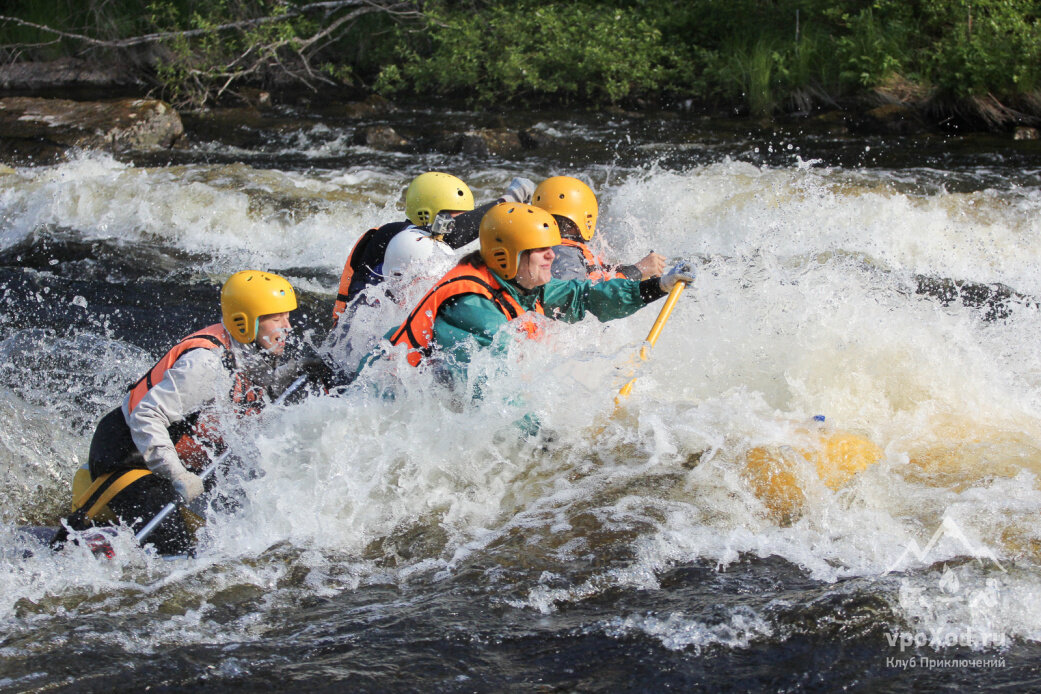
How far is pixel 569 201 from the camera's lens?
20.3 feet

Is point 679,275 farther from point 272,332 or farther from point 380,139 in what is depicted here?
point 380,139

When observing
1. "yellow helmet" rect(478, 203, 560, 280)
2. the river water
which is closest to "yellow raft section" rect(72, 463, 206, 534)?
the river water

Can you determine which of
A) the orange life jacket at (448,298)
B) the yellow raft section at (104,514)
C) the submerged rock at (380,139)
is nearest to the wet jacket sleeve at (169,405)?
the yellow raft section at (104,514)

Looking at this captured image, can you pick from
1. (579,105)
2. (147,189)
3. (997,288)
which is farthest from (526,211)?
(579,105)

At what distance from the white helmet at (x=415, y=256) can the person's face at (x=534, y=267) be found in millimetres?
1190

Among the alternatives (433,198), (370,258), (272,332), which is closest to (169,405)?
(272,332)

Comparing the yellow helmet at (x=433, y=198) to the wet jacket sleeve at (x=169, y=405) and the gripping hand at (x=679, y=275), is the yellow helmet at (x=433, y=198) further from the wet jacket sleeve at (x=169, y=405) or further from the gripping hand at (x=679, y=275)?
the wet jacket sleeve at (x=169, y=405)

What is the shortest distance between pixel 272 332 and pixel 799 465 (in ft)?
8.92

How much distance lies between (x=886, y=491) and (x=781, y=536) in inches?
27.2

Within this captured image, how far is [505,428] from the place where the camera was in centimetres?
523

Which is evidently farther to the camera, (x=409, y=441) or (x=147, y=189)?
(x=147, y=189)

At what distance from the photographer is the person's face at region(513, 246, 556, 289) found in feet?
16.0

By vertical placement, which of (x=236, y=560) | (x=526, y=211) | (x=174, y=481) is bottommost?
(x=236, y=560)

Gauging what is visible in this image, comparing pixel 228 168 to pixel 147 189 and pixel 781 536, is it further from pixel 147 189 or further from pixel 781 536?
pixel 781 536
